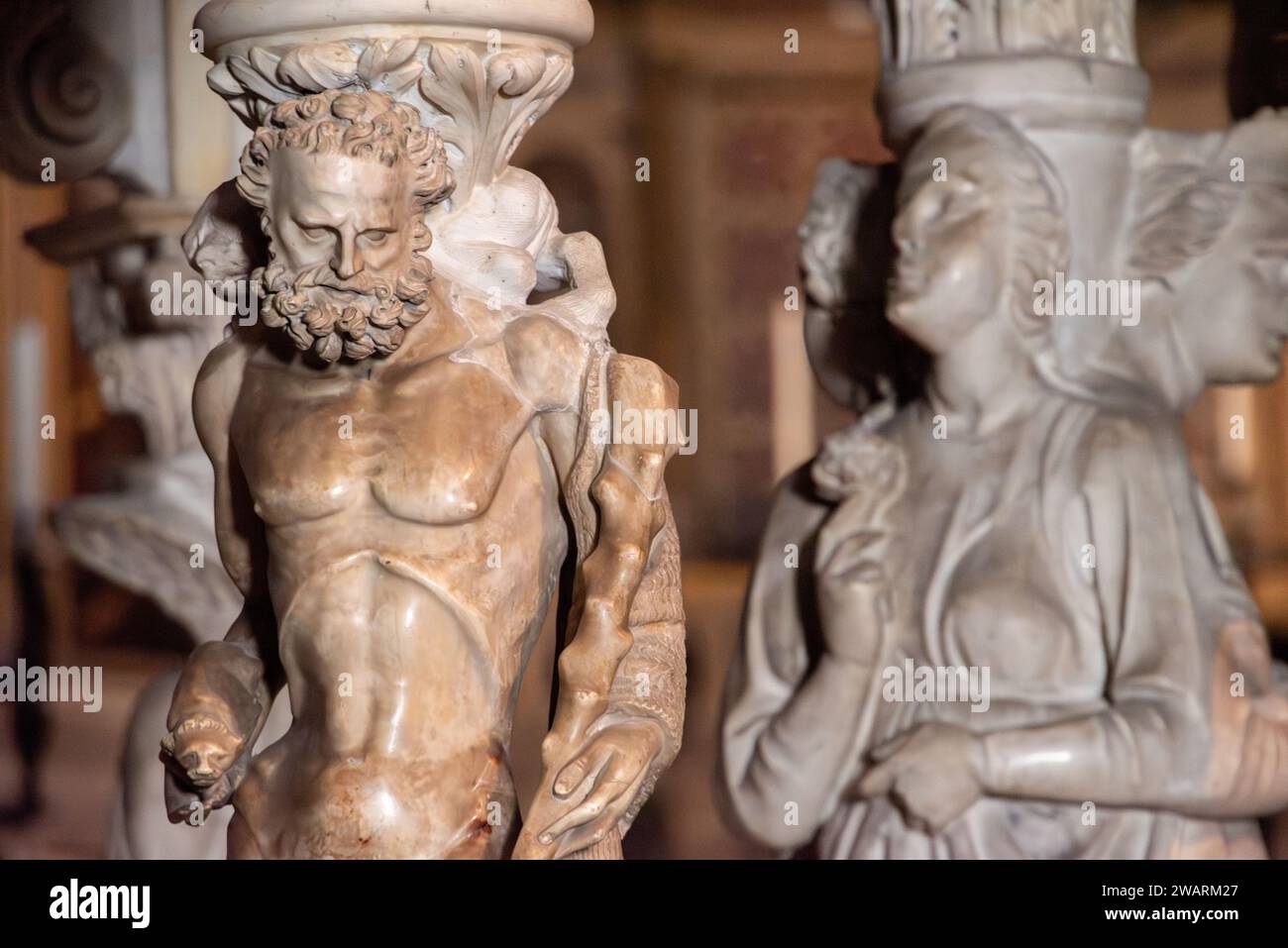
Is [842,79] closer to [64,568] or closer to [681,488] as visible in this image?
[681,488]

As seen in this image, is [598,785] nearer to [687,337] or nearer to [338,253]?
[338,253]

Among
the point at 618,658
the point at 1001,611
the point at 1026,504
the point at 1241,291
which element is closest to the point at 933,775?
the point at 1001,611

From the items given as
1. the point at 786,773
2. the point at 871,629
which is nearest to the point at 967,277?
the point at 871,629

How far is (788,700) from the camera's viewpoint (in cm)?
310

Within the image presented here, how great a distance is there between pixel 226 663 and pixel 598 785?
39 cm

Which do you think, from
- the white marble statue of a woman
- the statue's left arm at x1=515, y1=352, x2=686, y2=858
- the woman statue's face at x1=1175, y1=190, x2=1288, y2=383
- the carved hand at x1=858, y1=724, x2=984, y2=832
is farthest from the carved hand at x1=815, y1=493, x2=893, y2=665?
the statue's left arm at x1=515, y1=352, x2=686, y2=858

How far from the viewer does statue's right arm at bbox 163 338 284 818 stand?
170cm

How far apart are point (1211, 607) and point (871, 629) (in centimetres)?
49

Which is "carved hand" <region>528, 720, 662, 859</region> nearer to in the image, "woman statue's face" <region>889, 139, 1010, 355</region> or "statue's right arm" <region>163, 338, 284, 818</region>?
"statue's right arm" <region>163, 338, 284, 818</region>

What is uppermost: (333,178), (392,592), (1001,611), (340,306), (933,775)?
(333,178)

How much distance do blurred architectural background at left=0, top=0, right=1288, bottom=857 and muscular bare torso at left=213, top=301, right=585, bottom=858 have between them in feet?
9.48

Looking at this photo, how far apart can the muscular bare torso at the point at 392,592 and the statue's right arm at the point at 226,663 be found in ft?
0.15

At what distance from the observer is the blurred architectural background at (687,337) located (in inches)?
221

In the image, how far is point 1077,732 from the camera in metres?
2.77
